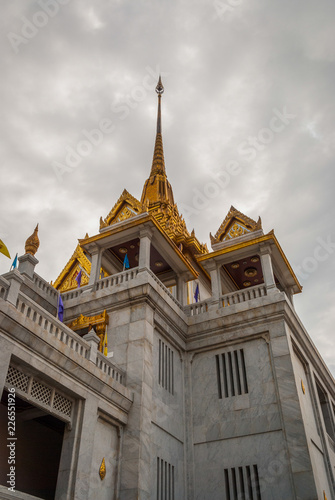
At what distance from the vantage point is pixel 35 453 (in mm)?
19984

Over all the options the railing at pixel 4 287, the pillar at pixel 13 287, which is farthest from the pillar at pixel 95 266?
the railing at pixel 4 287

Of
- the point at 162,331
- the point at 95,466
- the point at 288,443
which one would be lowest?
the point at 95,466

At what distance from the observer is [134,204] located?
26.6 meters

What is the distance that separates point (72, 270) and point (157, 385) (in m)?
18.7

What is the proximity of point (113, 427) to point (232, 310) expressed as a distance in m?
7.96

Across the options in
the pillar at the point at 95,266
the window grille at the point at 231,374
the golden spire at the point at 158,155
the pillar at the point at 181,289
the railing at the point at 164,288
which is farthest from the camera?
the golden spire at the point at 158,155

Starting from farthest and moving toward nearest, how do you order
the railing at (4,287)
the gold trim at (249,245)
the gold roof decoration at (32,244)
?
the gold trim at (249,245) → the gold roof decoration at (32,244) → the railing at (4,287)

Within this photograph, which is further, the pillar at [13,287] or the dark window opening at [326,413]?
the dark window opening at [326,413]

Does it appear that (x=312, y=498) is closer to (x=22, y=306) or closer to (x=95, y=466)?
(x=95, y=466)

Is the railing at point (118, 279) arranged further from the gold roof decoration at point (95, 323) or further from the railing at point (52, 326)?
the railing at point (52, 326)

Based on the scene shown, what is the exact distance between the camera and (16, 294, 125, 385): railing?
46.9ft

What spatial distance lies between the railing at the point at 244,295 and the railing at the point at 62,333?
23.0ft

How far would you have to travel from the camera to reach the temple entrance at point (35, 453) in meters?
18.7

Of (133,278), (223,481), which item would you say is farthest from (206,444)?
(133,278)
